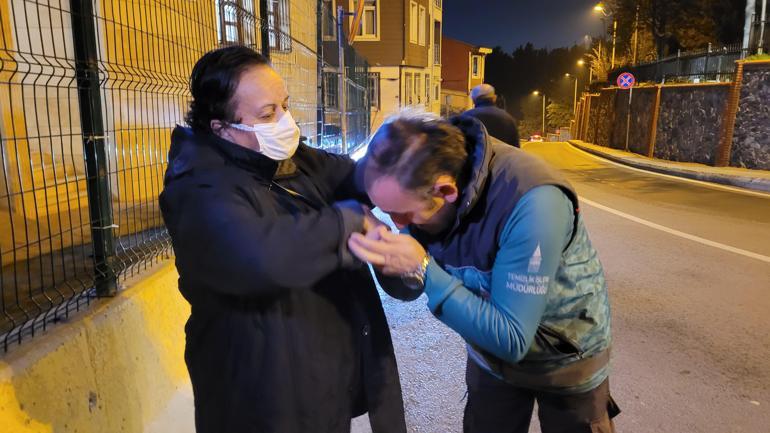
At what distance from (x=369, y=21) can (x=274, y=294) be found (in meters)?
29.1

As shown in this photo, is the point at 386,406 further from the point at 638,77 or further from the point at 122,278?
the point at 638,77

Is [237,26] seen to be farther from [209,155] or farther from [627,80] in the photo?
[627,80]

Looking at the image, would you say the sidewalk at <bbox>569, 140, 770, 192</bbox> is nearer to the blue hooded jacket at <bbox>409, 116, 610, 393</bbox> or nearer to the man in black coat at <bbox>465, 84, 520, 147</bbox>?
the man in black coat at <bbox>465, 84, 520, 147</bbox>

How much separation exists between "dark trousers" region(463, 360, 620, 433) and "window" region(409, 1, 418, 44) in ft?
94.5

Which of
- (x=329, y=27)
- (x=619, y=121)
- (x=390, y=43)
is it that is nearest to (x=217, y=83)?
(x=329, y=27)

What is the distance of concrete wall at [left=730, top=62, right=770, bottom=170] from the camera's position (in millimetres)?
15156

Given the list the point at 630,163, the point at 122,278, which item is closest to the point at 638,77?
the point at 630,163

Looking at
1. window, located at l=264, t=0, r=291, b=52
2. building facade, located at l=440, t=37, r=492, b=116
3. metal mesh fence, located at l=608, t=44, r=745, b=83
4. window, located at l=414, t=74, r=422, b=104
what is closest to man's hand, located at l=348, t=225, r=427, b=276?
window, located at l=264, t=0, r=291, b=52

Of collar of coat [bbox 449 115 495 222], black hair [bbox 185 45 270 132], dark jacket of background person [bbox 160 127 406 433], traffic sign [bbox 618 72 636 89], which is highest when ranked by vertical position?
traffic sign [bbox 618 72 636 89]

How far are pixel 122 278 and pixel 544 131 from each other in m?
66.4

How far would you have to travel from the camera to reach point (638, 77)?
24.9 metres

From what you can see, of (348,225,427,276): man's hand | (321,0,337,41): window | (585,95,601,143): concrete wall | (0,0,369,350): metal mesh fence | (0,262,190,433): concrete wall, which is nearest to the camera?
(348,225,427,276): man's hand

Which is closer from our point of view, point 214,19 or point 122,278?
point 122,278

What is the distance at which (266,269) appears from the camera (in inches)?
58.4
